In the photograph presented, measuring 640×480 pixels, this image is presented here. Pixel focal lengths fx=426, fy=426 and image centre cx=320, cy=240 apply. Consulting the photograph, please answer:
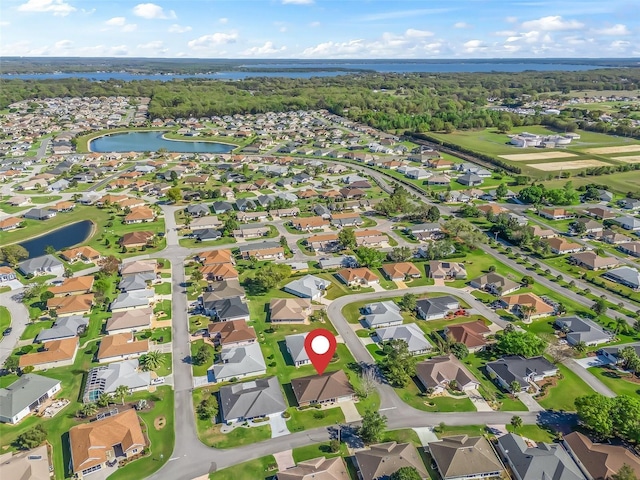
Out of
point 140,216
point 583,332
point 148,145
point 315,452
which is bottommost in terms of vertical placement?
point 315,452

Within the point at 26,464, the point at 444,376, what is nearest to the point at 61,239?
the point at 26,464

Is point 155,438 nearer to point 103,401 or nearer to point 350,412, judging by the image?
point 103,401

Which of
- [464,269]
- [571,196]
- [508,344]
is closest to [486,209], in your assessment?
[571,196]

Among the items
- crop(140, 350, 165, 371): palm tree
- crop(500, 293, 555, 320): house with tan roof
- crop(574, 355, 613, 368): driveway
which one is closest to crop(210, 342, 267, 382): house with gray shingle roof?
crop(140, 350, 165, 371): palm tree

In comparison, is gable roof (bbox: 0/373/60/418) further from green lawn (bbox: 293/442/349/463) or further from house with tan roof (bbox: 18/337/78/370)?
green lawn (bbox: 293/442/349/463)

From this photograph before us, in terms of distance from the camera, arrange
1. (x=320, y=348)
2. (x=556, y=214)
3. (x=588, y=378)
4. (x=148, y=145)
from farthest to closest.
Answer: (x=148, y=145), (x=556, y=214), (x=320, y=348), (x=588, y=378)

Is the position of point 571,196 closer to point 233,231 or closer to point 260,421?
point 233,231

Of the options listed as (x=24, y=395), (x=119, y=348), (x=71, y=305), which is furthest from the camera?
(x=71, y=305)

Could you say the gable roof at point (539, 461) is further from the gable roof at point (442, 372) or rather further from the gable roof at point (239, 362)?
the gable roof at point (239, 362)
